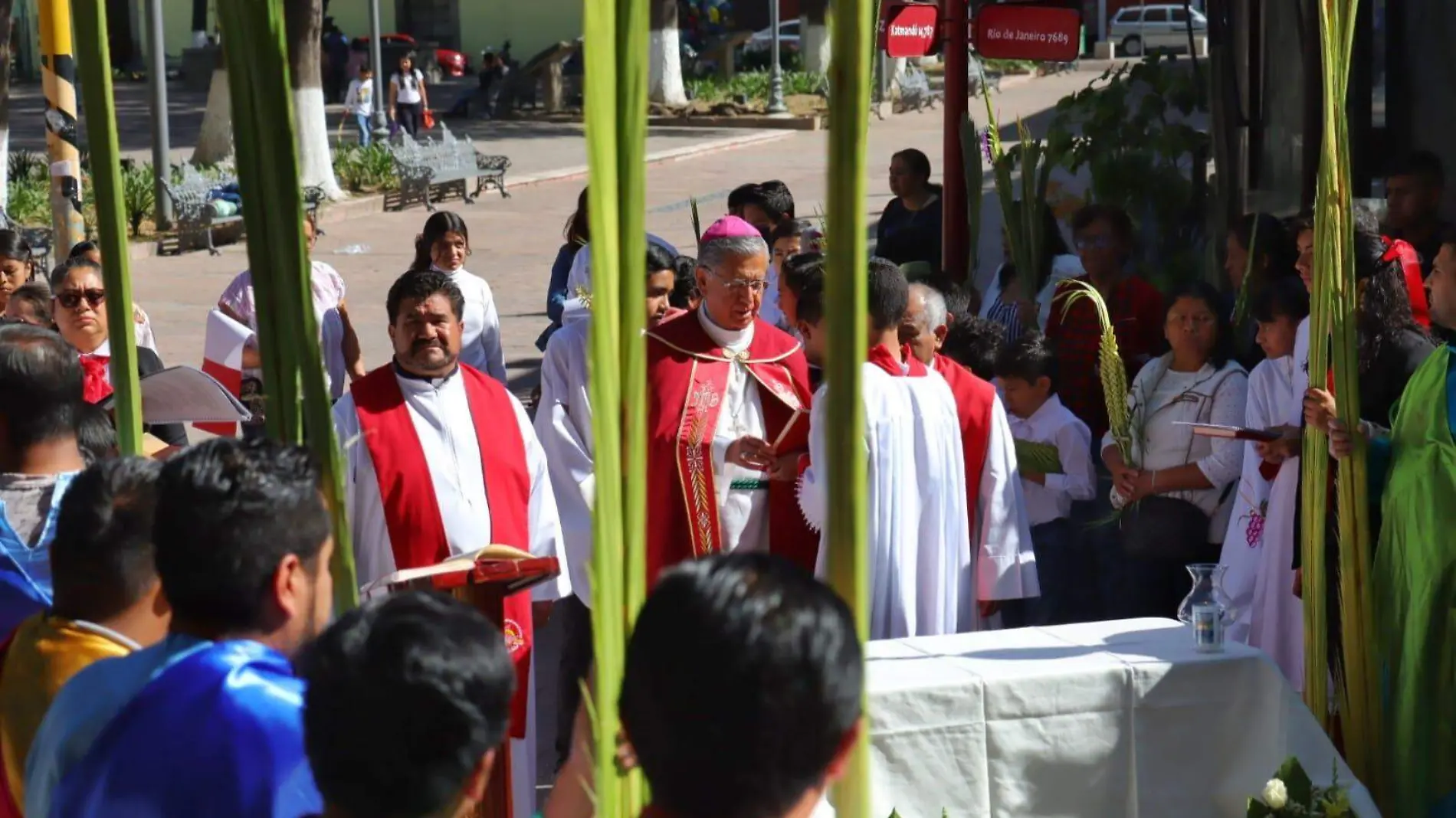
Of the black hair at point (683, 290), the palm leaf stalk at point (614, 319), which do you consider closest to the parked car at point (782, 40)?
the black hair at point (683, 290)

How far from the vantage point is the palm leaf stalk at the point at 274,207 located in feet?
5.70

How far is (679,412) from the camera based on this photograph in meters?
4.95

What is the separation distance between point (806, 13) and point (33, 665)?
32074 mm

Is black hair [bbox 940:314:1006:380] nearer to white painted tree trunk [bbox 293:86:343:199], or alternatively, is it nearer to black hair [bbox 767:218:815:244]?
black hair [bbox 767:218:815:244]

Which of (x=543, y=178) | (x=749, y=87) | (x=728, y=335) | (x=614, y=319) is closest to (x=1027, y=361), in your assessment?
(x=728, y=335)

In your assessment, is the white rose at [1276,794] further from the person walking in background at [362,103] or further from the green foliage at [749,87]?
the green foliage at [749,87]

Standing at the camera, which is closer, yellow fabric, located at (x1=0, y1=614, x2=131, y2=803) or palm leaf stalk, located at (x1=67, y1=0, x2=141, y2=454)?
palm leaf stalk, located at (x1=67, y1=0, x2=141, y2=454)

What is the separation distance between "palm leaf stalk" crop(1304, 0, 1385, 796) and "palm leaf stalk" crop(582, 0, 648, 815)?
68.2 inches

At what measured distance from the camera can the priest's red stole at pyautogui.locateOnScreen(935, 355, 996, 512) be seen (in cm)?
464

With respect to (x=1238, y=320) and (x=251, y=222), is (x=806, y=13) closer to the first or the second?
(x=1238, y=320)

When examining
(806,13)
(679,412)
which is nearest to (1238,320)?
(679,412)

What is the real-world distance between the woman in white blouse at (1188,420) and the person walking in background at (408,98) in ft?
73.2

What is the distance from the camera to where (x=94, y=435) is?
352cm

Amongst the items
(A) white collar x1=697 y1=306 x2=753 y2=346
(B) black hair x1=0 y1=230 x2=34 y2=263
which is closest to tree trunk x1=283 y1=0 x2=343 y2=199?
(B) black hair x1=0 y1=230 x2=34 y2=263
